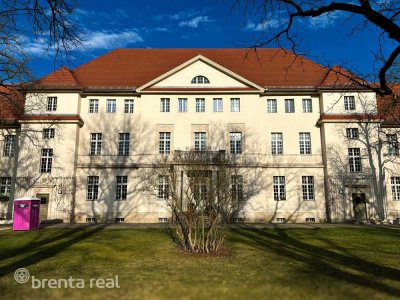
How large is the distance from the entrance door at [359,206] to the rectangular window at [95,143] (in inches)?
791

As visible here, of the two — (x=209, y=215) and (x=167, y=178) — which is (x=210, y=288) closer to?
(x=209, y=215)

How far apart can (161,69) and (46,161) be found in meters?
12.3

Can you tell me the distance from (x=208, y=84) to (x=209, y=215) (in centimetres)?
1726

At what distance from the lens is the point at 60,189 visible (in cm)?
2467

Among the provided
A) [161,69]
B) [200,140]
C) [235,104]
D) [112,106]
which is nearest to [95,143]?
[112,106]

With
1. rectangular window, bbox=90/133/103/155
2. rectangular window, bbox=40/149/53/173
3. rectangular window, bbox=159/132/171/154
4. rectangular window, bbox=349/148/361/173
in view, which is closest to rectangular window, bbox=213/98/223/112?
rectangular window, bbox=159/132/171/154

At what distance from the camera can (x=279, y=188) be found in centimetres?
2583

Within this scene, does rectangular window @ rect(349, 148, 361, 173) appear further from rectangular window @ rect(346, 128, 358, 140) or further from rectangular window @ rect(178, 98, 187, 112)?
rectangular window @ rect(178, 98, 187, 112)

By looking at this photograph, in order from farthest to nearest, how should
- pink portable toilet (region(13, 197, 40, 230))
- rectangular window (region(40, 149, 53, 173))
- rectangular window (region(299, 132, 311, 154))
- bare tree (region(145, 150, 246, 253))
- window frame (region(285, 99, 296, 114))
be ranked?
window frame (region(285, 99, 296, 114)) < rectangular window (region(299, 132, 311, 154)) < rectangular window (region(40, 149, 53, 173)) < pink portable toilet (region(13, 197, 40, 230)) < bare tree (region(145, 150, 246, 253))

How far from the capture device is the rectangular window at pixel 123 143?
2609cm

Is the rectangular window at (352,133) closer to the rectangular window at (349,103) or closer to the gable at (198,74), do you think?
the rectangular window at (349,103)

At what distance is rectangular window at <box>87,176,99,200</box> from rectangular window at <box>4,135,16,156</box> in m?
7.00

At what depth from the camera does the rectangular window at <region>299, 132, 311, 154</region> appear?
26297 millimetres

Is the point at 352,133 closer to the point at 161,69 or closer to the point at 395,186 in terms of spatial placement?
the point at 395,186
